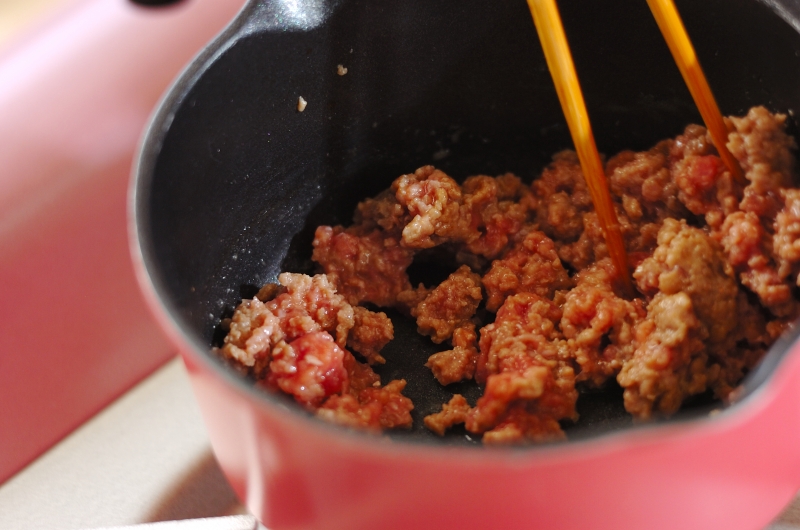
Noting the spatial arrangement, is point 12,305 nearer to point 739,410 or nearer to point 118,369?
point 118,369

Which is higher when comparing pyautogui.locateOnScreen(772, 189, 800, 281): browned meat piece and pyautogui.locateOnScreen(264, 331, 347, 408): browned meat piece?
pyautogui.locateOnScreen(772, 189, 800, 281): browned meat piece

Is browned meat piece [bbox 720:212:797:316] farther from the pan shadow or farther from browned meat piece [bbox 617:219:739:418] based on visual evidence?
the pan shadow

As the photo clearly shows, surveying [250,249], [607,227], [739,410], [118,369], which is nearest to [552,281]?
[607,227]

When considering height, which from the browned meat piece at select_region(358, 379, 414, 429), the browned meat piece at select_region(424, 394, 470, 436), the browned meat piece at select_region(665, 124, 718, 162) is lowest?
the browned meat piece at select_region(424, 394, 470, 436)

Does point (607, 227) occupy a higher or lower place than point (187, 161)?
lower

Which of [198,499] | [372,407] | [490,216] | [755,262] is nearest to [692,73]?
[755,262]

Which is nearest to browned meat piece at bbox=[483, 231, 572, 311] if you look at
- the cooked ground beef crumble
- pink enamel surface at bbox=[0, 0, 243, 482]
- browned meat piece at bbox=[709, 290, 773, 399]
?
the cooked ground beef crumble

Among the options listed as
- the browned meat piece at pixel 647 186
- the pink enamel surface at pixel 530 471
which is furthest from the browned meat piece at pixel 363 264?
the pink enamel surface at pixel 530 471

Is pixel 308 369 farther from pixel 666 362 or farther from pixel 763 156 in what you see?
pixel 763 156
